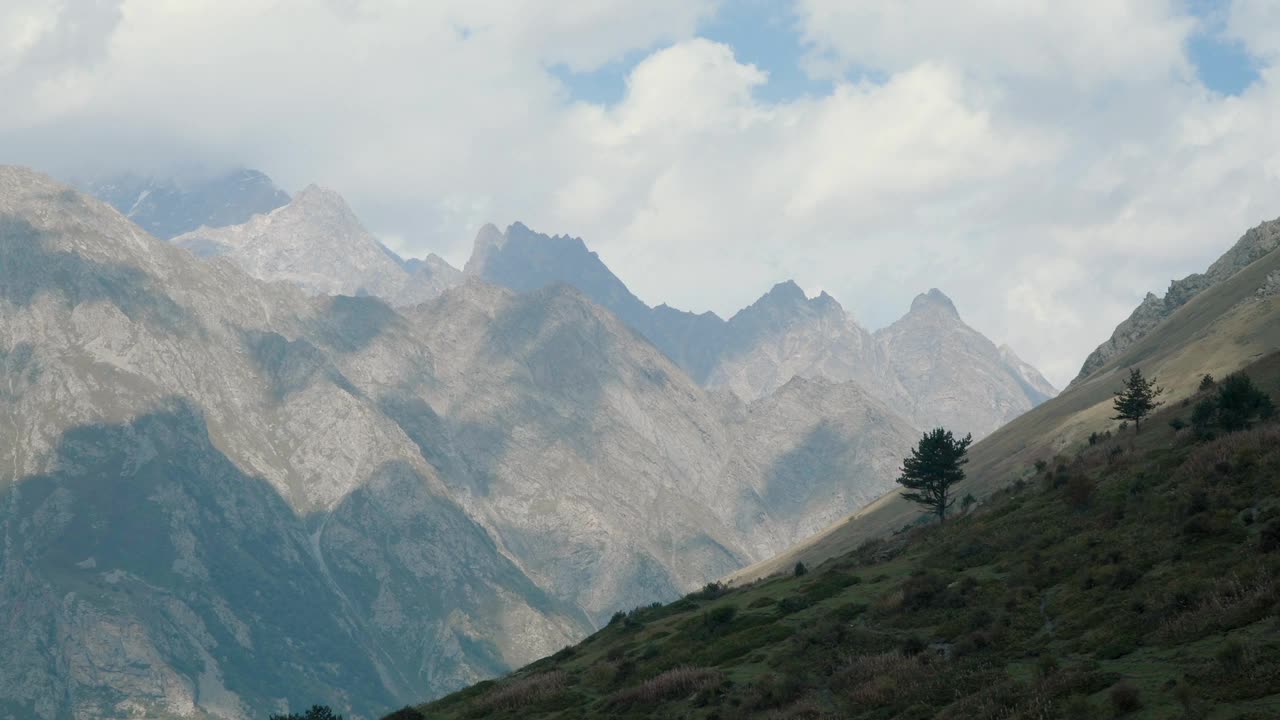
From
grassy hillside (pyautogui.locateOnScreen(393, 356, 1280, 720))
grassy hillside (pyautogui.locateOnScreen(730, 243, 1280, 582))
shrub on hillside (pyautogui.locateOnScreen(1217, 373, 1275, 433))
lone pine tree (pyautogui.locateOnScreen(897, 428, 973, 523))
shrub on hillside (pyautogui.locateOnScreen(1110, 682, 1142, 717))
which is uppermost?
grassy hillside (pyautogui.locateOnScreen(730, 243, 1280, 582))

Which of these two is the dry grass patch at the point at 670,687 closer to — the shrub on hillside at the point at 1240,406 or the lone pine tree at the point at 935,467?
the shrub on hillside at the point at 1240,406

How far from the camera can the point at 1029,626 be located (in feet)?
109

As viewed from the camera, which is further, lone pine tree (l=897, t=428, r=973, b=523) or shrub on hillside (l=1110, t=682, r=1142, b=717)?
lone pine tree (l=897, t=428, r=973, b=523)

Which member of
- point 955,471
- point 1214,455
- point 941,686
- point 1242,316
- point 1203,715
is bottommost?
point 1203,715

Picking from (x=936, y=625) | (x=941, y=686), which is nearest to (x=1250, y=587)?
(x=941, y=686)

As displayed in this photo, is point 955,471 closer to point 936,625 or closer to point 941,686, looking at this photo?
point 936,625

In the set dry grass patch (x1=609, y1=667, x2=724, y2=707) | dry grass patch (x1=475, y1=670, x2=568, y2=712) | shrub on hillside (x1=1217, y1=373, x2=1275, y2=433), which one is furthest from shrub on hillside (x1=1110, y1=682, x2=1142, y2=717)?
shrub on hillside (x1=1217, y1=373, x2=1275, y2=433)

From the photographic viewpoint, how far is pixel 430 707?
5284 cm

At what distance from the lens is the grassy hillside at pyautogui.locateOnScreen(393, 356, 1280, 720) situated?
1038 inches

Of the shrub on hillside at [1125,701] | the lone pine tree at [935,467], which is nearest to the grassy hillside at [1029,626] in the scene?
the shrub on hillside at [1125,701]

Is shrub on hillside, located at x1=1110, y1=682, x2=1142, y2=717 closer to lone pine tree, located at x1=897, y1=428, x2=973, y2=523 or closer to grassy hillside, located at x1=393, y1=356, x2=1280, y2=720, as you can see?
grassy hillside, located at x1=393, y1=356, x2=1280, y2=720

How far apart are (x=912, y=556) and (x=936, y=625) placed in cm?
1506

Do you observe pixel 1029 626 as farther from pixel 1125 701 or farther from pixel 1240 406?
pixel 1240 406

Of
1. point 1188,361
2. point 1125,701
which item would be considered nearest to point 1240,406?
point 1125,701
